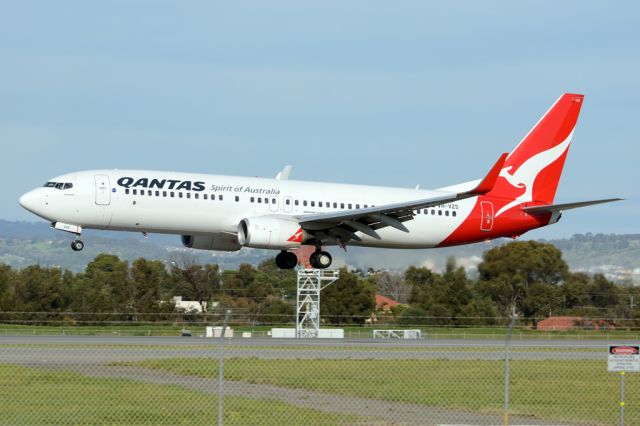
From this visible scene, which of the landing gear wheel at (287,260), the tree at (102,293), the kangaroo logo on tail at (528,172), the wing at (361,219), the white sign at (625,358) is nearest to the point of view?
the white sign at (625,358)

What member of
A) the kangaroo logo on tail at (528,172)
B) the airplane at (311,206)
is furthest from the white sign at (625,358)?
the kangaroo logo on tail at (528,172)

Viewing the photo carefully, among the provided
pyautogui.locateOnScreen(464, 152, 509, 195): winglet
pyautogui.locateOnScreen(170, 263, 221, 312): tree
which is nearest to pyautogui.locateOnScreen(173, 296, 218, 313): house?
pyautogui.locateOnScreen(170, 263, 221, 312): tree

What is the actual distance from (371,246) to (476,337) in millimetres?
6678

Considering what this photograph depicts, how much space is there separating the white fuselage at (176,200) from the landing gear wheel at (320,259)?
93.4 inches

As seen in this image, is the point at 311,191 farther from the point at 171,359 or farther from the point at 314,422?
the point at 314,422

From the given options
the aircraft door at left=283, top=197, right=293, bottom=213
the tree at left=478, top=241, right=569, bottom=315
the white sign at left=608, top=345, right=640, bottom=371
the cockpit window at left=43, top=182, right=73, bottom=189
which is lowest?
the white sign at left=608, top=345, right=640, bottom=371

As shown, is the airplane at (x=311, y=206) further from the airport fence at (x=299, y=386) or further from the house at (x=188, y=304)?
the house at (x=188, y=304)

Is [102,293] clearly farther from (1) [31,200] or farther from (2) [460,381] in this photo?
(2) [460,381]

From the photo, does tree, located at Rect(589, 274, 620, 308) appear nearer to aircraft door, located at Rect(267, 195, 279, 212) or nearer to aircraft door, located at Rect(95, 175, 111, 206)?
aircraft door, located at Rect(267, 195, 279, 212)

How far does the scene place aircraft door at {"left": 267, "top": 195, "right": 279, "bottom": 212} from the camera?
159 feet

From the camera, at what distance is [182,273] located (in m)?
92.1

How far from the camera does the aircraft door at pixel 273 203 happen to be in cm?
4859

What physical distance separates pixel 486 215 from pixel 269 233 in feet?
38.8

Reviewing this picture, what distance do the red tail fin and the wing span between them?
606 centimetres
